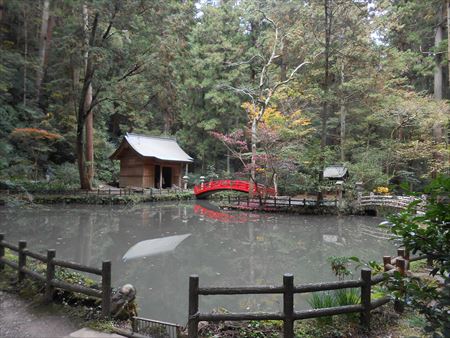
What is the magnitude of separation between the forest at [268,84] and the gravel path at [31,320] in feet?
41.9

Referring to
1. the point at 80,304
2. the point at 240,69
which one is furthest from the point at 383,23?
the point at 80,304

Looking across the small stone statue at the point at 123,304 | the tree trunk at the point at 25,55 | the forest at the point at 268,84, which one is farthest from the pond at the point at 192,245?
the tree trunk at the point at 25,55

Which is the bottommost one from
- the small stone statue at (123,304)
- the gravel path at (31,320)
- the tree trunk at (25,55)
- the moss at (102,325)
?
the gravel path at (31,320)

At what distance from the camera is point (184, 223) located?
13.5 m

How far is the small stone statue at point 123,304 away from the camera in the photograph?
13.1ft

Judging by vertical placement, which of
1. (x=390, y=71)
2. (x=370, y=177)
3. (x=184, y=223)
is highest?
(x=390, y=71)

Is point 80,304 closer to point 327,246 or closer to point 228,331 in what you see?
point 228,331

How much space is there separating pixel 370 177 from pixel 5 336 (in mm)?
18116

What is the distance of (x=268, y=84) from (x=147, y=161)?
10.7m

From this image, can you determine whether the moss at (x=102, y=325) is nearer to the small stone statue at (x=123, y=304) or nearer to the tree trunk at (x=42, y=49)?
the small stone statue at (x=123, y=304)

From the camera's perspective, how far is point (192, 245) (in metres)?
9.51

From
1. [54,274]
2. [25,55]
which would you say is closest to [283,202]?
[54,274]

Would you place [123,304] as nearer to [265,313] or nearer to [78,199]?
[265,313]

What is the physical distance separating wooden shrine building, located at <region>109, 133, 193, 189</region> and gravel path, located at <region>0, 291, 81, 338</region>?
19.3 metres
